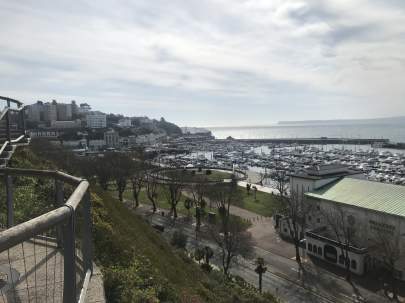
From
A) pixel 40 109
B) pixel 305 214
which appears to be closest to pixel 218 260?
pixel 305 214

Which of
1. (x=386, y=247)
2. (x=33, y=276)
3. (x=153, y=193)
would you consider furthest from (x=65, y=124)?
(x=33, y=276)

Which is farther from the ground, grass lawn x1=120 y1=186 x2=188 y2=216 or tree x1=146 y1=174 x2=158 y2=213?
tree x1=146 y1=174 x2=158 y2=213

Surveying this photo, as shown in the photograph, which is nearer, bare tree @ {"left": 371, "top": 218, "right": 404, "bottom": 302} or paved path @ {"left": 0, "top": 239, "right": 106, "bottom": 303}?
paved path @ {"left": 0, "top": 239, "right": 106, "bottom": 303}

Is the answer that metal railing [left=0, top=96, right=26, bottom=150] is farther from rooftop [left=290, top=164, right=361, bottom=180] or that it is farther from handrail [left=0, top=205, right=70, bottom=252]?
rooftop [left=290, top=164, right=361, bottom=180]

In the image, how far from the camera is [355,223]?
31016 millimetres

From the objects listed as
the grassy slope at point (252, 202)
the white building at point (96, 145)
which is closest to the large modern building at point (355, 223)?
the grassy slope at point (252, 202)

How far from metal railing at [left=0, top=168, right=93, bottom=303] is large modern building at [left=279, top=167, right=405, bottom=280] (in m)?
24.8

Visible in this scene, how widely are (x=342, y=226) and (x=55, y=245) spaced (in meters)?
30.3

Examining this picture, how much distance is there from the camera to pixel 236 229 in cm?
2827

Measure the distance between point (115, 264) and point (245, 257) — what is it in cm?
2383

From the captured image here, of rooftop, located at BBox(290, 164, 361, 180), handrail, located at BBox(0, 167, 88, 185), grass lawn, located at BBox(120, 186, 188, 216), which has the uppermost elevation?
handrail, located at BBox(0, 167, 88, 185)

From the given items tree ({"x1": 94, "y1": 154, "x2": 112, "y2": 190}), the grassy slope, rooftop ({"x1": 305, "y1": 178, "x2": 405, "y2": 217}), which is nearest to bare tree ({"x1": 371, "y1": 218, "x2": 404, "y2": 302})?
rooftop ({"x1": 305, "y1": 178, "x2": 405, "y2": 217})

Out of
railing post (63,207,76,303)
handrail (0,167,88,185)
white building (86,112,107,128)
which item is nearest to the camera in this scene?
railing post (63,207,76,303)

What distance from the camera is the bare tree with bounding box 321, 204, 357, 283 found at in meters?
29.2
